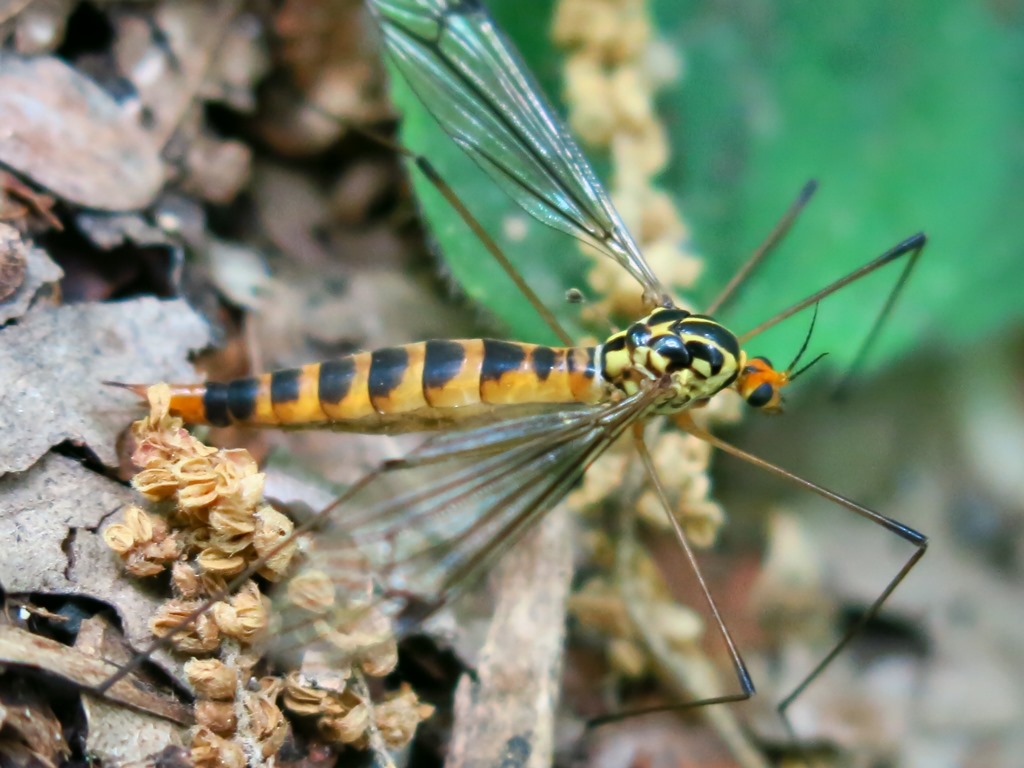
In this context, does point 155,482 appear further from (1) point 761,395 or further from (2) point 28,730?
(1) point 761,395

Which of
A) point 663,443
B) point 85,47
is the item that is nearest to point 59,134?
point 85,47

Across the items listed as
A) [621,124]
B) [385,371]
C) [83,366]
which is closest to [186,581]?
[83,366]

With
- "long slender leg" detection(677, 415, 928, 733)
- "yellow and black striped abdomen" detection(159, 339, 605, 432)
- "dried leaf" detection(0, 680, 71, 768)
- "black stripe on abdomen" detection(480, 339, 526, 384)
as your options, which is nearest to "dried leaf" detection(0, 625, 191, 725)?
"dried leaf" detection(0, 680, 71, 768)

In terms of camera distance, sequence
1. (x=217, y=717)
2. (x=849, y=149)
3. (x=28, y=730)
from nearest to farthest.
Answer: (x=28, y=730) < (x=217, y=717) < (x=849, y=149)

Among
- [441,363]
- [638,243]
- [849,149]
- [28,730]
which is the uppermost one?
[849,149]

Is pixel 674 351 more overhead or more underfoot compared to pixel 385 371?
more overhead

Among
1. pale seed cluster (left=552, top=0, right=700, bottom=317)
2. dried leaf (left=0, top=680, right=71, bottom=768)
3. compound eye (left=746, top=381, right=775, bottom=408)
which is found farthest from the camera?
pale seed cluster (left=552, top=0, right=700, bottom=317)

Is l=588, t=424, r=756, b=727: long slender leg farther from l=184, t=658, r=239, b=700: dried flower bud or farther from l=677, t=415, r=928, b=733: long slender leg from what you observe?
l=184, t=658, r=239, b=700: dried flower bud

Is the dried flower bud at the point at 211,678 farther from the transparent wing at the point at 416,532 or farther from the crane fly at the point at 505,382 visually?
the crane fly at the point at 505,382
